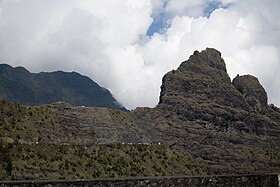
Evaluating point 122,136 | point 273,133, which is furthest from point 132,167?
→ point 273,133

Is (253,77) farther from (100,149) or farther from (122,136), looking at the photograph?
(100,149)

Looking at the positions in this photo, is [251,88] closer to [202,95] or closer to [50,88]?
[202,95]

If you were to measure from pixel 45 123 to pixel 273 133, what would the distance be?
159 feet

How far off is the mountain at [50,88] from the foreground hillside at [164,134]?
121 ft

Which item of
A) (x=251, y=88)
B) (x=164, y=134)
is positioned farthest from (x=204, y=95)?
(x=251, y=88)

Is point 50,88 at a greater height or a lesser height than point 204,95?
greater

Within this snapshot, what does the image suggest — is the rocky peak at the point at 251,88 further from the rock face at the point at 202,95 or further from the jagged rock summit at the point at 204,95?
the rock face at the point at 202,95

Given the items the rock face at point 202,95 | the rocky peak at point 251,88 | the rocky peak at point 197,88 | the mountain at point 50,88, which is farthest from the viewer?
the mountain at point 50,88

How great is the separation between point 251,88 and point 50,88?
180 feet

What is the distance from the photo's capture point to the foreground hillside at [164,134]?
59.7m

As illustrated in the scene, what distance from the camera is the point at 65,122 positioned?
7525cm

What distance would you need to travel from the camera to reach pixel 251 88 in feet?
383

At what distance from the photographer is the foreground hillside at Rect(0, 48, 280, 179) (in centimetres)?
5966

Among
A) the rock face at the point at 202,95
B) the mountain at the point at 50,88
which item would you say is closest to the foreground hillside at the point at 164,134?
the rock face at the point at 202,95
